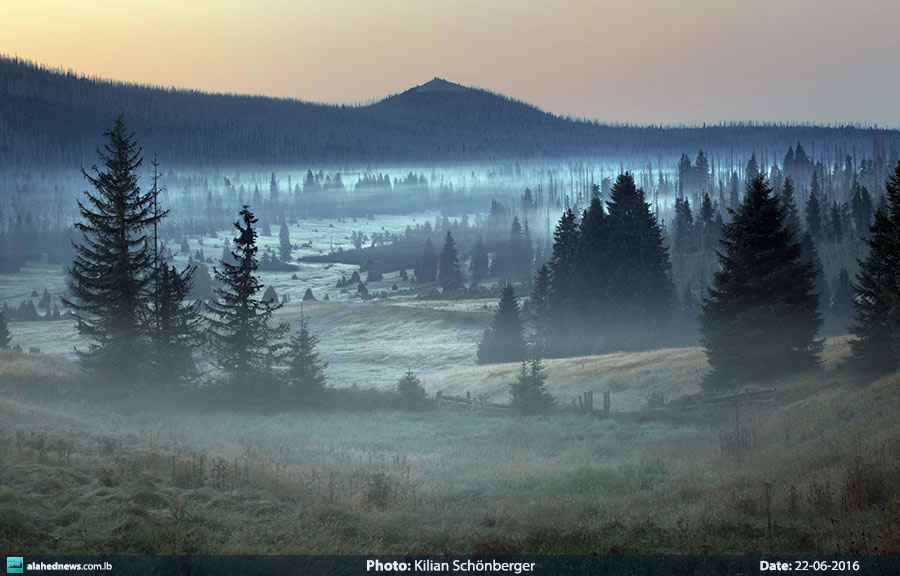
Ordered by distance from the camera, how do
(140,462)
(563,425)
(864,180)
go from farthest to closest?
(864,180), (563,425), (140,462)

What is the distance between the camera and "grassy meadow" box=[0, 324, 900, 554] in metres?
9.68

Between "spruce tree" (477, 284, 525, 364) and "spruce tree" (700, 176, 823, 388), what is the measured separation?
3088 cm

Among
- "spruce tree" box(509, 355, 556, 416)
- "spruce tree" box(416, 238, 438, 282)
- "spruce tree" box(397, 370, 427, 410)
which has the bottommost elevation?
"spruce tree" box(416, 238, 438, 282)

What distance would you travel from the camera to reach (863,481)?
36.9 ft

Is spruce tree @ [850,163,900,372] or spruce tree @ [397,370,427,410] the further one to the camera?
spruce tree @ [397,370,427,410]

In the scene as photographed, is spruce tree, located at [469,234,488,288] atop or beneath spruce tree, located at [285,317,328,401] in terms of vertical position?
beneath

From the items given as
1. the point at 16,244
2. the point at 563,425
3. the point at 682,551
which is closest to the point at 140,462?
the point at 682,551

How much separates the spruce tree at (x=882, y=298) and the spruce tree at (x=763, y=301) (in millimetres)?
2694

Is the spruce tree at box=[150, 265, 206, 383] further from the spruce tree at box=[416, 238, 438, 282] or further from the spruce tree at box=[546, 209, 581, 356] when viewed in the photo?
the spruce tree at box=[416, 238, 438, 282]

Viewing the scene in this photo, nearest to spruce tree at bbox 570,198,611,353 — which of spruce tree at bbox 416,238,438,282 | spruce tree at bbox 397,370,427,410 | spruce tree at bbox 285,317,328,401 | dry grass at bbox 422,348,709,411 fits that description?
dry grass at bbox 422,348,709,411

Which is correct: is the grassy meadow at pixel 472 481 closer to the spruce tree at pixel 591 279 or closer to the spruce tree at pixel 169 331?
the spruce tree at pixel 169 331

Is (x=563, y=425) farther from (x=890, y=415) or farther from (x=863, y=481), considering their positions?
(x=863, y=481)

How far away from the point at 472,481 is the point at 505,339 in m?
46.3

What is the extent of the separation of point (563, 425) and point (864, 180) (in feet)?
643
